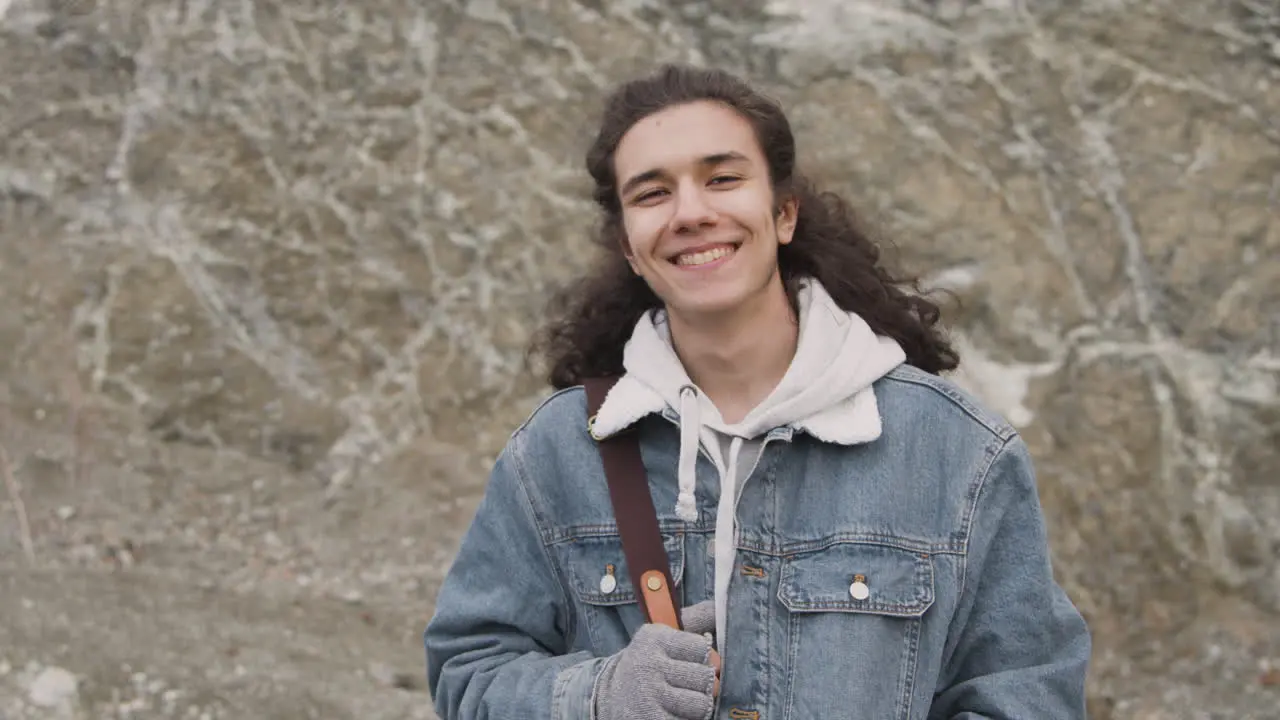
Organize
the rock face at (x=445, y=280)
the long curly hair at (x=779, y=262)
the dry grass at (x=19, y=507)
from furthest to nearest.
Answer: the dry grass at (x=19, y=507), the rock face at (x=445, y=280), the long curly hair at (x=779, y=262)

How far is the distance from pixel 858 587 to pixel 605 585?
377 mm

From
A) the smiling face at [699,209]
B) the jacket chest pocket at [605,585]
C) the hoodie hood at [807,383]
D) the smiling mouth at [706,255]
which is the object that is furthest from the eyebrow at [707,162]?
the jacket chest pocket at [605,585]

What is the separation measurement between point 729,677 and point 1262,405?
3007 mm

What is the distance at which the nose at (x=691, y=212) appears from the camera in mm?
1785

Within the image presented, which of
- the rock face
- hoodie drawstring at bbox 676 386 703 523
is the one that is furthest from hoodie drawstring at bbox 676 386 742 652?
the rock face

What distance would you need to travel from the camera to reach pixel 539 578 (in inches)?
73.9

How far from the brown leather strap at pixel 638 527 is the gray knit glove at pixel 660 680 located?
0.25 feet

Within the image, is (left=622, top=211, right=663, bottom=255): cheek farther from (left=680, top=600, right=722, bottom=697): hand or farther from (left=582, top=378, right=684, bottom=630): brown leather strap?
(left=680, top=600, right=722, bottom=697): hand

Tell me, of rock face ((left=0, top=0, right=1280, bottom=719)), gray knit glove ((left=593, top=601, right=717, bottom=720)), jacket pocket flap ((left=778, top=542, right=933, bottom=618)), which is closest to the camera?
gray knit glove ((left=593, top=601, right=717, bottom=720))

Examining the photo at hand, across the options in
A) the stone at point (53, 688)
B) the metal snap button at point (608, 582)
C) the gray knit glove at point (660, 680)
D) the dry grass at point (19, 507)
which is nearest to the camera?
the gray knit glove at point (660, 680)

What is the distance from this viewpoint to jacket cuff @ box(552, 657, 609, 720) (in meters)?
1.67

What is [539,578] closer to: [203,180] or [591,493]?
[591,493]

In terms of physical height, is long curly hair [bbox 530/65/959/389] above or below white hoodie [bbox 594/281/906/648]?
above

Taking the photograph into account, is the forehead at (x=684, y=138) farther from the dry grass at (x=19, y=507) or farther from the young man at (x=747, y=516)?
the dry grass at (x=19, y=507)
